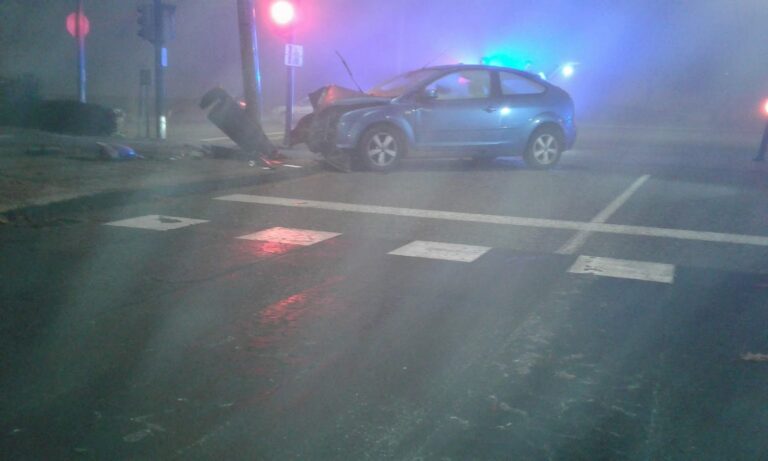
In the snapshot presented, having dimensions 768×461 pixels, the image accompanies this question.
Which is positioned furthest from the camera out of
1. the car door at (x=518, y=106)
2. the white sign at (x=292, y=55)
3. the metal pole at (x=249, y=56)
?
the white sign at (x=292, y=55)

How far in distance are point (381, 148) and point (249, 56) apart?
3712mm

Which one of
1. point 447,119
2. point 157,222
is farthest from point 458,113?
point 157,222

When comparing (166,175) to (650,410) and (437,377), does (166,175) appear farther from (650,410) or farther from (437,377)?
(650,410)

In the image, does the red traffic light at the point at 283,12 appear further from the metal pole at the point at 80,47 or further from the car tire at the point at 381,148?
the metal pole at the point at 80,47

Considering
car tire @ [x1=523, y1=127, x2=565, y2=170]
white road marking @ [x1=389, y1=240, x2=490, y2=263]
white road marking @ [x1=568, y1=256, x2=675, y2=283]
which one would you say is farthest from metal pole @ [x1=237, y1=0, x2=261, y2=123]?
white road marking @ [x1=568, y1=256, x2=675, y2=283]

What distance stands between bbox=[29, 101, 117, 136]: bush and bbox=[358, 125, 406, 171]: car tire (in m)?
6.80

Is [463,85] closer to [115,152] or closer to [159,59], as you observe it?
[115,152]

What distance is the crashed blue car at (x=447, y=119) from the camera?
552 inches

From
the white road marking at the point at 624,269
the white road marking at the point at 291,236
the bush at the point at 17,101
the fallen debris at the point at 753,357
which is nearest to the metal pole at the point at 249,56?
the bush at the point at 17,101

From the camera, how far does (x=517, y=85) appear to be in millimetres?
14828

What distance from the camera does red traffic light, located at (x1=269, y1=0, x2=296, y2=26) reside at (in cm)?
1647

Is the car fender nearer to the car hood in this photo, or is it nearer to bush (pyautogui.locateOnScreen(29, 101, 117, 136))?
the car hood

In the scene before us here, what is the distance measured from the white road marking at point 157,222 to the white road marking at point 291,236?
90 cm

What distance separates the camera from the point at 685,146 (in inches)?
875
